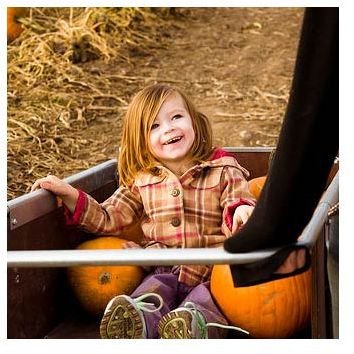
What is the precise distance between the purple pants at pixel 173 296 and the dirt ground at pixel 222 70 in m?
2.20

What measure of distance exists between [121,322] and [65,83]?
3555 millimetres

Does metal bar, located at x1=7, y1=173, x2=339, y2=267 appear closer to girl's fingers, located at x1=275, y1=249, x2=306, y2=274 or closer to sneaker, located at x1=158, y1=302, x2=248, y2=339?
girl's fingers, located at x1=275, y1=249, x2=306, y2=274

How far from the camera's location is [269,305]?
1939 mm

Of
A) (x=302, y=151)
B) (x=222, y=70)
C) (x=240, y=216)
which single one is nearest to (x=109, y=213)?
(x=240, y=216)

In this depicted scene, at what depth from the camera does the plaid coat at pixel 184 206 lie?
7.06 feet

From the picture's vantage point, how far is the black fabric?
1.13 meters

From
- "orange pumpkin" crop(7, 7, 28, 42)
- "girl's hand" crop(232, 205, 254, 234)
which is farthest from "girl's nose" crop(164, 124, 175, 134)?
"orange pumpkin" crop(7, 7, 28, 42)

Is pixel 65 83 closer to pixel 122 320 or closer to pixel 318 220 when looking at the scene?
pixel 122 320

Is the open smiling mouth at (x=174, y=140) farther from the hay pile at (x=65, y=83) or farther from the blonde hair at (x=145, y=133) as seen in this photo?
the hay pile at (x=65, y=83)

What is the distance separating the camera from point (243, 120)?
16.2 ft

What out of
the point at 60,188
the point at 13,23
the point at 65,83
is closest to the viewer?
the point at 60,188

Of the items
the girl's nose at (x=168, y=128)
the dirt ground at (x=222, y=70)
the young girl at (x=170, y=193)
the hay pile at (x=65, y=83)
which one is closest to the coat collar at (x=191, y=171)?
the young girl at (x=170, y=193)
